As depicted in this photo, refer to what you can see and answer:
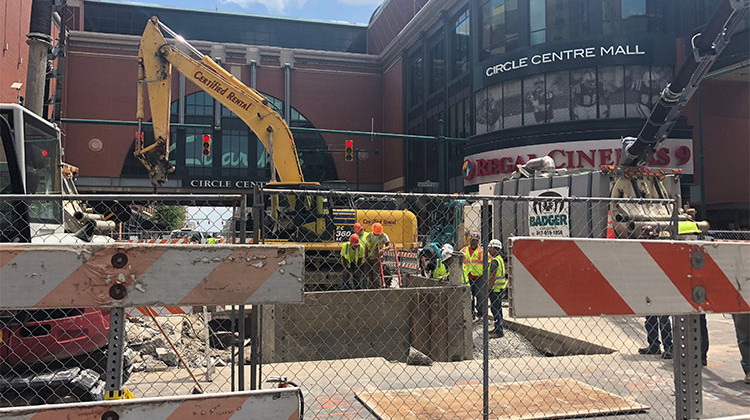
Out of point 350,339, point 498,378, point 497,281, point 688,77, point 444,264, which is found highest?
point 688,77

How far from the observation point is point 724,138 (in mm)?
27328

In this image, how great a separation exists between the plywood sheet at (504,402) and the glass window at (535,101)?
22428 mm

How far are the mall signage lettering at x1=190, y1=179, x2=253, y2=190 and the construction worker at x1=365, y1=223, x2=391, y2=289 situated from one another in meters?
33.5

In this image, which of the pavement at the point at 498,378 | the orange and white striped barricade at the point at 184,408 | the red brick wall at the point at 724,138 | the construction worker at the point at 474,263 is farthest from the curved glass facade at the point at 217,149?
the orange and white striped barricade at the point at 184,408

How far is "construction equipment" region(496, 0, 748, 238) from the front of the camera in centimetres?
1255

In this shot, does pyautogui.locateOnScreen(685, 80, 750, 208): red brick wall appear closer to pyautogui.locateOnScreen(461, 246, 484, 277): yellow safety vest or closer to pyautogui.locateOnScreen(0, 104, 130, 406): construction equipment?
pyautogui.locateOnScreen(461, 246, 484, 277): yellow safety vest

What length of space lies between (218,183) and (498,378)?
131ft

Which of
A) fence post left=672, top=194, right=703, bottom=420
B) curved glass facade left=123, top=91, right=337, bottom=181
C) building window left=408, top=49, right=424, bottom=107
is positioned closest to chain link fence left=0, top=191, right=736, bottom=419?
fence post left=672, top=194, right=703, bottom=420

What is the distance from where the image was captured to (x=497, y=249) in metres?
10.2

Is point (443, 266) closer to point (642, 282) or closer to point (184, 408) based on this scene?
point (642, 282)

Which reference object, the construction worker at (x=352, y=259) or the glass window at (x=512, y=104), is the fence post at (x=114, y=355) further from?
the glass window at (x=512, y=104)

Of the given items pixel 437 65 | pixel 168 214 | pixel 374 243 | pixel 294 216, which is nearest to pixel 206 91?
pixel 294 216

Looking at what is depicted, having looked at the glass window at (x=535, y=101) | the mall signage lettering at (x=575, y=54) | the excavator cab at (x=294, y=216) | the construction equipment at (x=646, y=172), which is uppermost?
the mall signage lettering at (x=575, y=54)

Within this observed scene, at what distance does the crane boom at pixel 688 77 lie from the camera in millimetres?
15594
